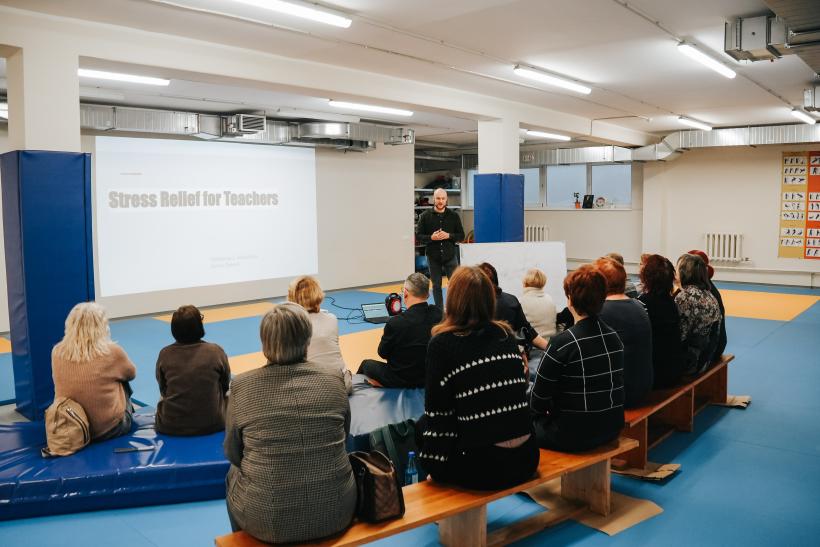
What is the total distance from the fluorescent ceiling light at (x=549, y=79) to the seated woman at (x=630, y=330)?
3.74m

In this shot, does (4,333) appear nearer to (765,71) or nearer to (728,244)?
(765,71)

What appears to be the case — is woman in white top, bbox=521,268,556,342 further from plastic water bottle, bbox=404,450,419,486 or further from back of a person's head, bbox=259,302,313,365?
back of a person's head, bbox=259,302,313,365

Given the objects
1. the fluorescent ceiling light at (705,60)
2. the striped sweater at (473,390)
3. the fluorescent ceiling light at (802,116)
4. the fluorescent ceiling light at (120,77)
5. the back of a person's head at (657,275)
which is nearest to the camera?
the striped sweater at (473,390)

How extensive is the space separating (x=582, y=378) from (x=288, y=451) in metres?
1.40

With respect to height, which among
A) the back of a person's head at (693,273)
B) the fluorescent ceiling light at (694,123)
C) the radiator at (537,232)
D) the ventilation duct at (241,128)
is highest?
the fluorescent ceiling light at (694,123)

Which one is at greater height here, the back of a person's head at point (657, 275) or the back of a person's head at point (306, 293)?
the back of a person's head at point (657, 275)

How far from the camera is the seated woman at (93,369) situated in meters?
3.65

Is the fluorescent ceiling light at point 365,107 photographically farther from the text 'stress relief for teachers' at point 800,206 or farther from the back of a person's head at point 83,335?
the text 'stress relief for teachers' at point 800,206

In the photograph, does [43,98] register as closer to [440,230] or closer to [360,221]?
[440,230]

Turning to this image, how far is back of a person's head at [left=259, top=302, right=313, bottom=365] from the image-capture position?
2.21 metres

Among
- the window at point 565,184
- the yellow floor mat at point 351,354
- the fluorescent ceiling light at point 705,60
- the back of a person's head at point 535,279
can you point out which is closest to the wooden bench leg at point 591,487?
the back of a person's head at point 535,279

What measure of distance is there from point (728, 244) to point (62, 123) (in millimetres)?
12276

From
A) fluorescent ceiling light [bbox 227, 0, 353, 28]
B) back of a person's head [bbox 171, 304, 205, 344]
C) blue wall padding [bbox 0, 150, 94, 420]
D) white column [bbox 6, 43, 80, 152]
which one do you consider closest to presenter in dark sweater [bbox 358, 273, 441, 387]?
back of a person's head [bbox 171, 304, 205, 344]

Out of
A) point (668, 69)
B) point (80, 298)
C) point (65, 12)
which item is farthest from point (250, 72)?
point (668, 69)
